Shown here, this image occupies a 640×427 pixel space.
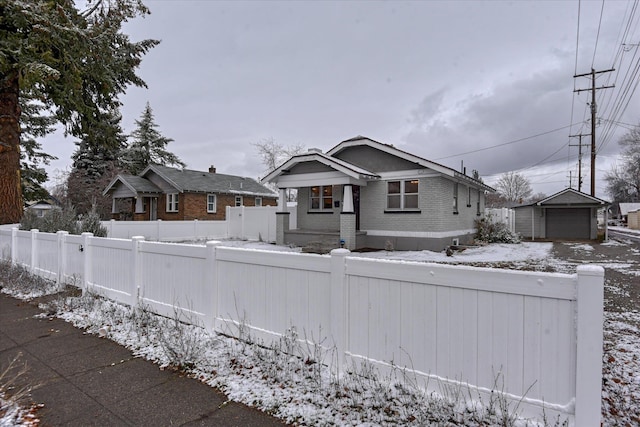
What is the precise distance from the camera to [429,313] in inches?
115

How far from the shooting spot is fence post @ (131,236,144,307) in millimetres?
5703

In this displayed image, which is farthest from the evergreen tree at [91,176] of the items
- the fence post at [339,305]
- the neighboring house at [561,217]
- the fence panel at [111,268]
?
the neighboring house at [561,217]

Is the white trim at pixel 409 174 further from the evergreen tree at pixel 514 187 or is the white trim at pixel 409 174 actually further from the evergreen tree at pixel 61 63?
the evergreen tree at pixel 514 187

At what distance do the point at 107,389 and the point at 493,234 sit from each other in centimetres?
2033

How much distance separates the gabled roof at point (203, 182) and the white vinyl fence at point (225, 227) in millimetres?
4250

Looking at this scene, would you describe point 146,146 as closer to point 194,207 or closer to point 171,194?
point 171,194

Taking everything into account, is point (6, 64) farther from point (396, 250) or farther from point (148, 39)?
point (396, 250)

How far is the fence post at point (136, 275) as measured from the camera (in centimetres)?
570

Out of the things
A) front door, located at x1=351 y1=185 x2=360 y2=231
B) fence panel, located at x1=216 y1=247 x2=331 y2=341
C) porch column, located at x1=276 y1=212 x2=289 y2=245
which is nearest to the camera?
fence panel, located at x1=216 y1=247 x2=331 y2=341

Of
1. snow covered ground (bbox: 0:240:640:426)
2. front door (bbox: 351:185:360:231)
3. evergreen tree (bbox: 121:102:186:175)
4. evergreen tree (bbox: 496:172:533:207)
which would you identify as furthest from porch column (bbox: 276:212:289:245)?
evergreen tree (bbox: 496:172:533:207)

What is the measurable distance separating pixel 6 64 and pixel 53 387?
422 inches

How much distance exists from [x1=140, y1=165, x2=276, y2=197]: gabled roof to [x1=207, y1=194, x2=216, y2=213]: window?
0.57 m

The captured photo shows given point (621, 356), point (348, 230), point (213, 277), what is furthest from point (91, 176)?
point (621, 356)

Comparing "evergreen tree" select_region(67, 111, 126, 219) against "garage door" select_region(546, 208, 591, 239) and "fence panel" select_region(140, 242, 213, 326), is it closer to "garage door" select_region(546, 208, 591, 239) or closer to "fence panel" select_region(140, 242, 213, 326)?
"fence panel" select_region(140, 242, 213, 326)
